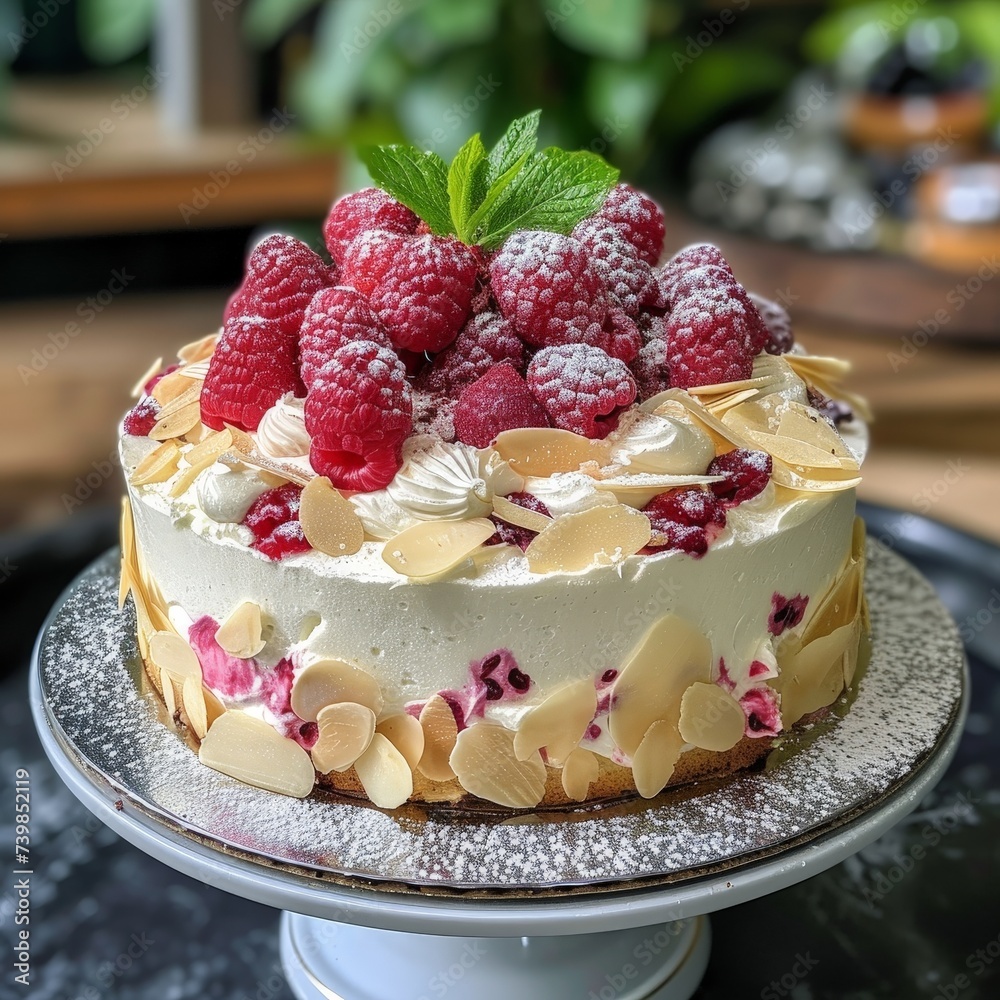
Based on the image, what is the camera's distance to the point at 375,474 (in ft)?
3.87

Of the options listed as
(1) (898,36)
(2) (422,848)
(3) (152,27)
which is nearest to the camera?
(2) (422,848)

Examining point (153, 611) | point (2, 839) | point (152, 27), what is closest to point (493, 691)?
point (153, 611)

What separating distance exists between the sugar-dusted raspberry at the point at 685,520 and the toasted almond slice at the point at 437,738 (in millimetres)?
243

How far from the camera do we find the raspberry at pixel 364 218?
4.58 feet

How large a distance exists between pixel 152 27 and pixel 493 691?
3590 mm

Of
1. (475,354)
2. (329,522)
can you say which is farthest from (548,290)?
→ (329,522)

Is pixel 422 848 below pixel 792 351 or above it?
below

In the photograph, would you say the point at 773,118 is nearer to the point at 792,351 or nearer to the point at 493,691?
the point at 792,351

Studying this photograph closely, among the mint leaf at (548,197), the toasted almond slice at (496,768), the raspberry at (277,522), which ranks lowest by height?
the toasted almond slice at (496,768)

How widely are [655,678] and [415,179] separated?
1.91 ft
